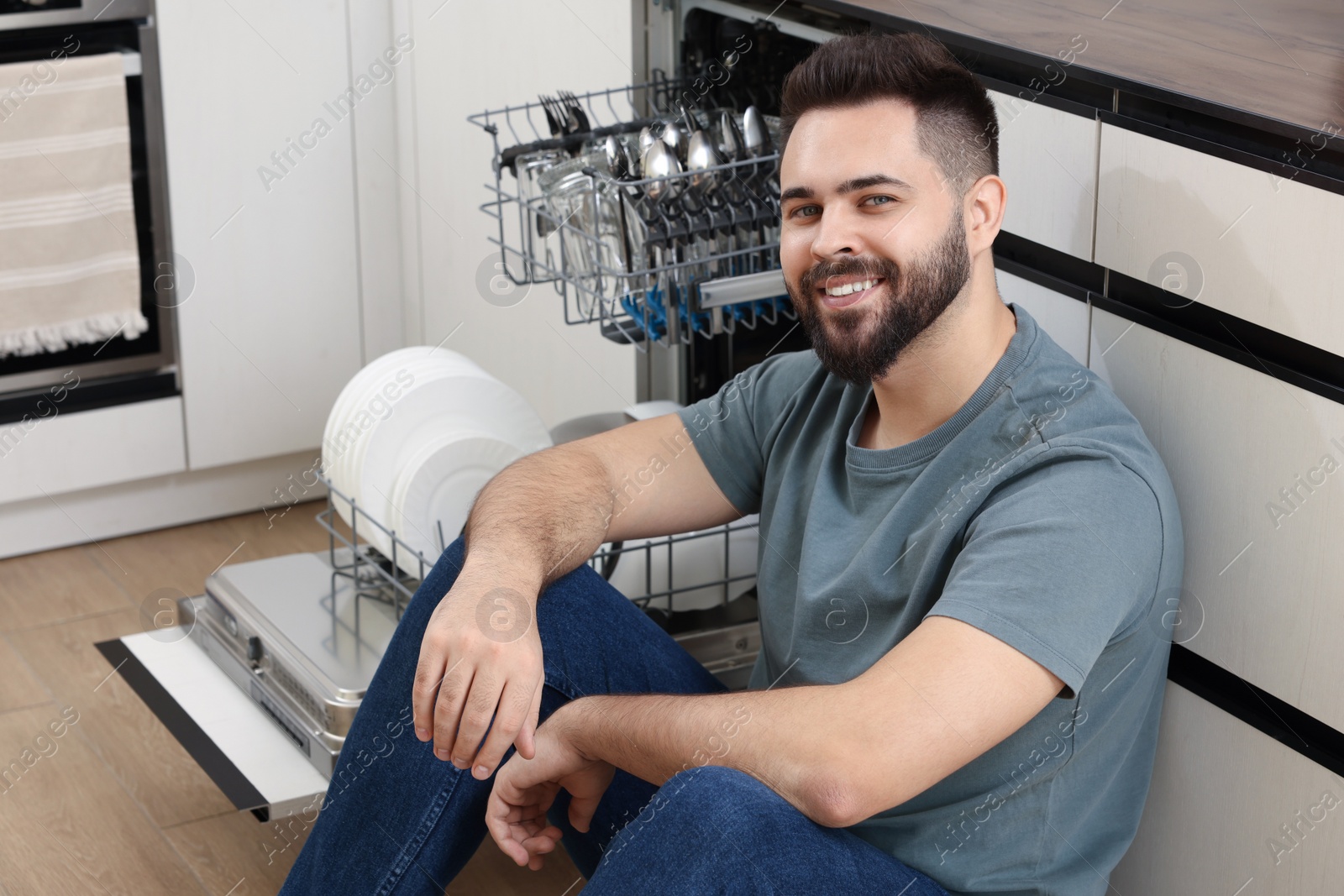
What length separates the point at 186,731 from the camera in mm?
1578

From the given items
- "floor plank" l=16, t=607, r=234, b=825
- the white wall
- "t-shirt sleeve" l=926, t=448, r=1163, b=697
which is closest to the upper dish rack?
the white wall

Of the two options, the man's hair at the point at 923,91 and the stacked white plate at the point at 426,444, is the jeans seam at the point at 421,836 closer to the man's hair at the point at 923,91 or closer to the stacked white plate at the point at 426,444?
the stacked white plate at the point at 426,444

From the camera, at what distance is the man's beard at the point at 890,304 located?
1.18m

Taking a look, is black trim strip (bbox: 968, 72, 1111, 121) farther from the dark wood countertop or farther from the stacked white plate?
the stacked white plate

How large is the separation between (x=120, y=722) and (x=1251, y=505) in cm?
154

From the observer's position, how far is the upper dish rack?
1476 mm

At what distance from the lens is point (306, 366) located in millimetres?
Answer: 2590

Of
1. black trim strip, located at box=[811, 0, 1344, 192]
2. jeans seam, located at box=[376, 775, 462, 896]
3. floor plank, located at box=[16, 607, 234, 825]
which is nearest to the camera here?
black trim strip, located at box=[811, 0, 1344, 192]

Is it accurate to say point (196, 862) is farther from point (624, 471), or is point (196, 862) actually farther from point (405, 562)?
point (624, 471)

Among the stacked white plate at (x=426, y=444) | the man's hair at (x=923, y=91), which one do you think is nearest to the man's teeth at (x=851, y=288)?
the man's hair at (x=923, y=91)

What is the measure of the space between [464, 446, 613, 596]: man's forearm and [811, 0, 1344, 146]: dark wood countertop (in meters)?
0.52

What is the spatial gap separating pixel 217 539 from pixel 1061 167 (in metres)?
1.79

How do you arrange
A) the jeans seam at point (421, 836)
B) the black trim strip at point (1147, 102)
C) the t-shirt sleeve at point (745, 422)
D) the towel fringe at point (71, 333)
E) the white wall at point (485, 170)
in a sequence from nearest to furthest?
1. the black trim strip at point (1147, 102)
2. the jeans seam at point (421, 836)
3. the t-shirt sleeve at point (745, 422)
4. the white wall at point (485, 170)
5. the towel fringe at point (71, 333)

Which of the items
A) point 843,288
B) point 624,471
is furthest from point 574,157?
point 843,288
